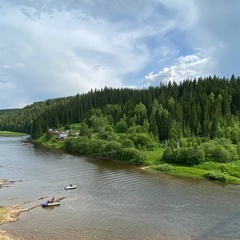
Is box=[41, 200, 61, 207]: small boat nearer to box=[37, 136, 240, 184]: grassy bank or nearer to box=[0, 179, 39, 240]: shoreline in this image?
box=[0, 179, 39, 240]: shoreline

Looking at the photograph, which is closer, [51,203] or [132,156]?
[51,203]

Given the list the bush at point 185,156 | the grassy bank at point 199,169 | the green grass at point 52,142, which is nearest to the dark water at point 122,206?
the grassy bank at point 199,169

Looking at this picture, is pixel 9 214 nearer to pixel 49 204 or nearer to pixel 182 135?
pixel 49 204

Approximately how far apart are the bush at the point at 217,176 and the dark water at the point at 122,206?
4646mm

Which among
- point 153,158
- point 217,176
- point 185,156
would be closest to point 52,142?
point 153,158

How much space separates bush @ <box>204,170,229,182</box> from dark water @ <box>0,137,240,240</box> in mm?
4646

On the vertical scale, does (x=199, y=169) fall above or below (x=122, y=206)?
above

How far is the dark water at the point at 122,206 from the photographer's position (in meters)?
43.2

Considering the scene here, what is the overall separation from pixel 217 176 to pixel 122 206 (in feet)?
104

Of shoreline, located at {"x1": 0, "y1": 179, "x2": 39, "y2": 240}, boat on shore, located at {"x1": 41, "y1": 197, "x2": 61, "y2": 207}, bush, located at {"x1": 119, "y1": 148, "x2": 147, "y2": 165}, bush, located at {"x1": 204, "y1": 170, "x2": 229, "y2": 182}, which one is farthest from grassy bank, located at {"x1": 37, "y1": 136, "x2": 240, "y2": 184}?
shoreline, located at {"x1": 0, "y1": 179, "x2": 39, "y2": 240}

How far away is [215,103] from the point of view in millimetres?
155625

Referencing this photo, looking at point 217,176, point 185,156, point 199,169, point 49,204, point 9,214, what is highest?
point 185,156

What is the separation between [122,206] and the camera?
54.8 meters

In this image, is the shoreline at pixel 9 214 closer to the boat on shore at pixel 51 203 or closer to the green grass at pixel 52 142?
the boat on shore at pixel 51 203
